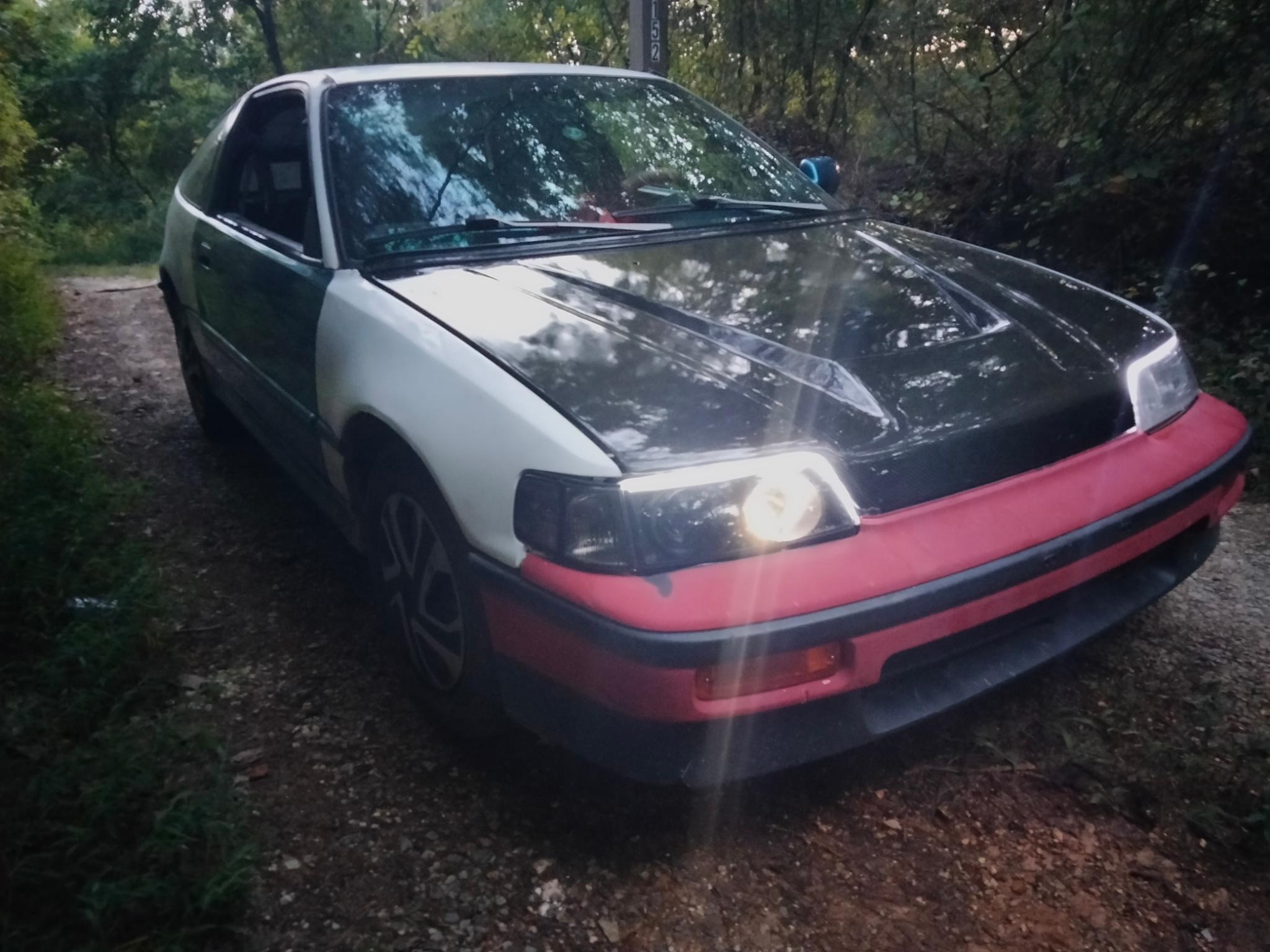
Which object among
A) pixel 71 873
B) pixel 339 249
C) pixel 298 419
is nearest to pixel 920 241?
pixel 339 249

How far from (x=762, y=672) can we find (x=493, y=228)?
5.05ft

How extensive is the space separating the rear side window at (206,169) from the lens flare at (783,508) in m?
3.05

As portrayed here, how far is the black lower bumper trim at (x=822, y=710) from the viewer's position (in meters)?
1.95

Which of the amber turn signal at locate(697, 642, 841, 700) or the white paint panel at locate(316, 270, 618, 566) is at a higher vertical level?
the white paint panel at locate(316, 270, 618, 566)

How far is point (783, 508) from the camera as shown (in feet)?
6.44

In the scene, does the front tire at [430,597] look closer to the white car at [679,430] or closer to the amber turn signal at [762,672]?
the white car at [679,430]

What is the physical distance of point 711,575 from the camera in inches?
74.7

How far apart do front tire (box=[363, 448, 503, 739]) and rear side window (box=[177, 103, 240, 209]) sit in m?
2.12

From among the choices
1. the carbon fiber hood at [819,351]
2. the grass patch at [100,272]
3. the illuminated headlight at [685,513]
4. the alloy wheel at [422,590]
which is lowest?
the grass patch at [100,272]

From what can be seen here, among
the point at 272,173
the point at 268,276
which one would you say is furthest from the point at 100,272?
the point at 268,276

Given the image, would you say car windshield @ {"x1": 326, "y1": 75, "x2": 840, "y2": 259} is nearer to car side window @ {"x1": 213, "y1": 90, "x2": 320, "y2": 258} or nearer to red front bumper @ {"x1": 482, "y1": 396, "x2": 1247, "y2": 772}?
car side window @ {"x1": 213, "y1": 90, "x2": 320, "y2": 258}

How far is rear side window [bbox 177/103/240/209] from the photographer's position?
→ 4141 mm

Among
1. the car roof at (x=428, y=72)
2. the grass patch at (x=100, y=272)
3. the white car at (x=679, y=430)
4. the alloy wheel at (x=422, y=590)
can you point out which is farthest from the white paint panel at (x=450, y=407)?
the grass patch at (x=100, y=272)

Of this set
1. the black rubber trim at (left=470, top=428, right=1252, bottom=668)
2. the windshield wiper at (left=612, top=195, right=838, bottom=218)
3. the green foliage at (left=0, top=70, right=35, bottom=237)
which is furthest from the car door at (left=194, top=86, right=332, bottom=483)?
the green foliage at (left=0, top=70, right=35, bottom=237)
